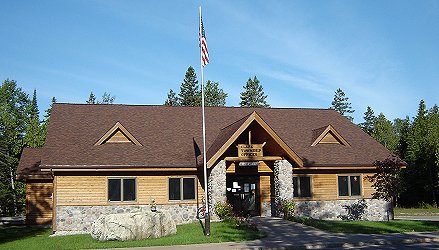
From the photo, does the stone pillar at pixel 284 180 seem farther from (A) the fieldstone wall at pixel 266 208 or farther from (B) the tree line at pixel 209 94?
(B) the tree line at pixel 209 94

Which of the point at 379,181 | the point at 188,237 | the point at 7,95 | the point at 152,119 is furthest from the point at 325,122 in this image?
the point at 7,95

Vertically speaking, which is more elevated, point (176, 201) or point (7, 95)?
point (7, 95)

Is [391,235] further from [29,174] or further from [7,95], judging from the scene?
[7,95]

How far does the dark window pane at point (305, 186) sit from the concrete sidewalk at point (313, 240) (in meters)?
5.90

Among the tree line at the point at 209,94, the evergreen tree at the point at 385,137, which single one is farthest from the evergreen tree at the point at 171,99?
the evergreen tree at the point at 385,137

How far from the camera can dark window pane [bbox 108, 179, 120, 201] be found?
78.1 feet

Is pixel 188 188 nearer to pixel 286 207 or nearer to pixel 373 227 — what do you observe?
pixel 286 207

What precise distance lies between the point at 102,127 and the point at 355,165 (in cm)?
1412

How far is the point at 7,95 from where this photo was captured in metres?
54.3

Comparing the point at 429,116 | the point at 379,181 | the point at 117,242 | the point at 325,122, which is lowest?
the point at 117,242

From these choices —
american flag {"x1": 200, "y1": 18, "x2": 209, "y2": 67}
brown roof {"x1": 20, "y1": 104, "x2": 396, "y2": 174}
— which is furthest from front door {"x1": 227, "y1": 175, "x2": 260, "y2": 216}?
american flag {"x1": 200, "y1": 18, "x2": 209, "y2": 67}

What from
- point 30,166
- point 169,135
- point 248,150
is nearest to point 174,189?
point 169,135

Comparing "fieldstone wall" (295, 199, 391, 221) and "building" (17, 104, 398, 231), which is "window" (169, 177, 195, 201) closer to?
"building" (17, 104, 398, 231)

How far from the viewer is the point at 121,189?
2392 centimetres
